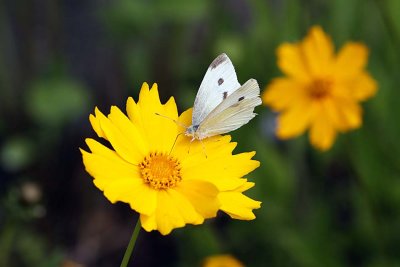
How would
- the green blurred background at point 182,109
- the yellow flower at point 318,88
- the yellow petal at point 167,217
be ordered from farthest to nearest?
the green blurred background at point 182,109
the yellow flower at point 318,88
the yellow petal at point 167,217

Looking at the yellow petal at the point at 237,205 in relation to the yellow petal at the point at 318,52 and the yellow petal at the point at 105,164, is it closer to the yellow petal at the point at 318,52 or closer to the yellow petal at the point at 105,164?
the yellow petal at the point at 105,164

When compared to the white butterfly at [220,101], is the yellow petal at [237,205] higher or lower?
lower

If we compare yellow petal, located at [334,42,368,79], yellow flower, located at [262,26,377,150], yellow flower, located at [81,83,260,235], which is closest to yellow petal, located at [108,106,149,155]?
yellow flower, located at [81,83,260,235]

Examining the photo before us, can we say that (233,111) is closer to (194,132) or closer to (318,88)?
(194,132)

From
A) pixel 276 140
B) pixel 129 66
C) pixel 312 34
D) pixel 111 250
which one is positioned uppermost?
pixel 312 34

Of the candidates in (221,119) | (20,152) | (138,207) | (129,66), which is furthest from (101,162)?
(129,66)

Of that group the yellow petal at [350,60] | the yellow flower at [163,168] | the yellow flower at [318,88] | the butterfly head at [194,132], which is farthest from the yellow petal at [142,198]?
the yellow petal at [350,60]

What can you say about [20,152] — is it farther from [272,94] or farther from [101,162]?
[101,162]
